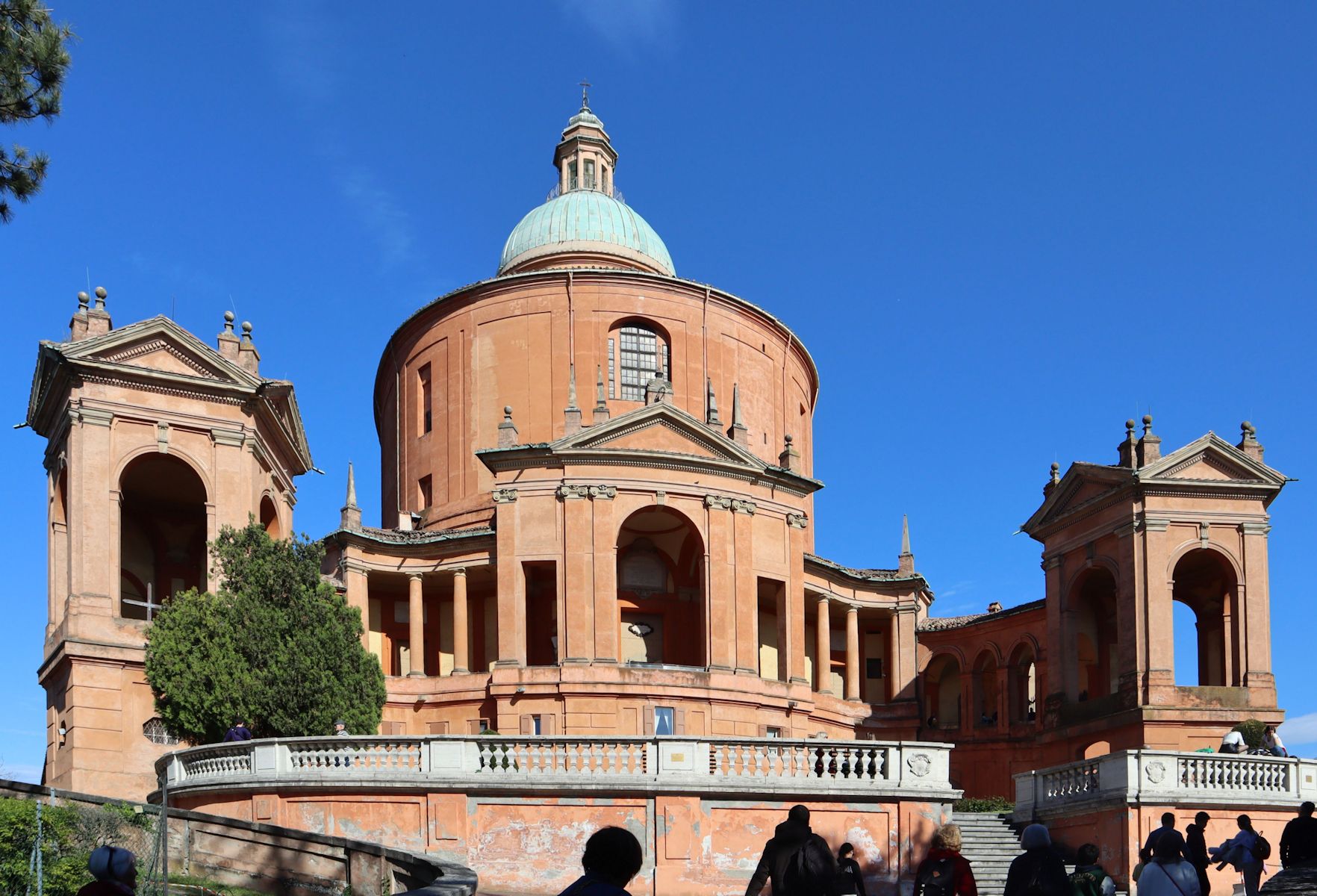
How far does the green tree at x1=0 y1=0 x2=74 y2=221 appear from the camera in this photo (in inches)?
604

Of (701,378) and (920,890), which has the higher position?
(701,378)

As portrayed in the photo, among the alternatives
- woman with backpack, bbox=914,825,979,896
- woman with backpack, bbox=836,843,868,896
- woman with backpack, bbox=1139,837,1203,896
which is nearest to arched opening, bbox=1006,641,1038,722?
woman with backpack, bbox=836,843,868,896

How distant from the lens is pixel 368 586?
4300cm

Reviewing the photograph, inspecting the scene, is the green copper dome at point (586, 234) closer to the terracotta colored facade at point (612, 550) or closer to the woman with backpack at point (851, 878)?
the terracotta colored facade at point (612, 550)

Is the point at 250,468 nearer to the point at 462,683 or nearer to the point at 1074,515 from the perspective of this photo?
the point at 462,683

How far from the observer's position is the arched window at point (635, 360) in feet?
149

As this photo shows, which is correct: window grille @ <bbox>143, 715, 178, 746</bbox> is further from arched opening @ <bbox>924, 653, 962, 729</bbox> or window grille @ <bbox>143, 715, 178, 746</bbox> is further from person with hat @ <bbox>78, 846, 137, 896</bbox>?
arched opening @ <bbox>924, 653, 962, 729</bbox>

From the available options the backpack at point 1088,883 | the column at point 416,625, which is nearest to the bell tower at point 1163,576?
the column at point 416,625

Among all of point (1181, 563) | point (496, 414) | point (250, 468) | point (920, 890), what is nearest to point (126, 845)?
point (920, 890)

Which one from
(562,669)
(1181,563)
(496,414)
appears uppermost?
(496,414)

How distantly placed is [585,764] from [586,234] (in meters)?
30.1

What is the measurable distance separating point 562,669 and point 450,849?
521 inches

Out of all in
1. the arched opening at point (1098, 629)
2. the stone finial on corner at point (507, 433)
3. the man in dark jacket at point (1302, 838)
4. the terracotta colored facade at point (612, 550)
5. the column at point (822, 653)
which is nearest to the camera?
the man in dark jacket at point (1302, 838)

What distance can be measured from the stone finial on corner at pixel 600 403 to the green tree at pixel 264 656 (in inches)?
460
